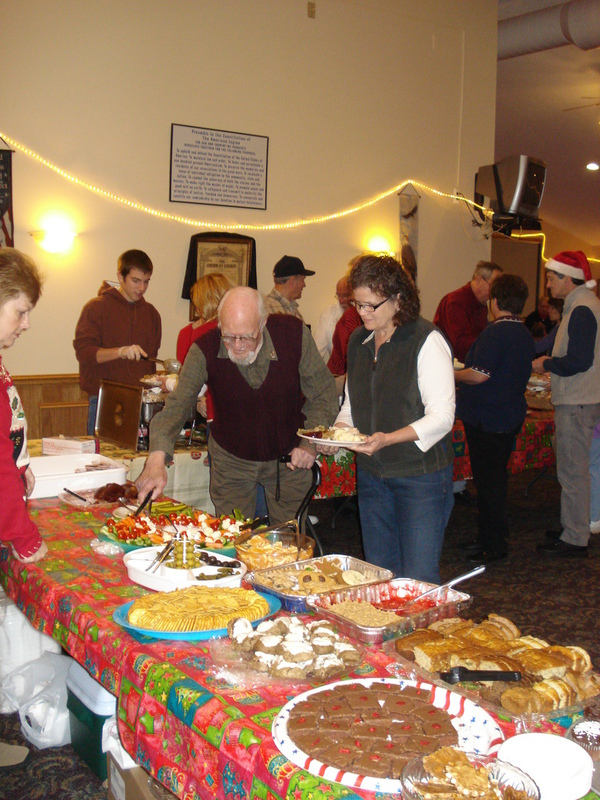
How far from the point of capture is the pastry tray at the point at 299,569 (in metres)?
1.58

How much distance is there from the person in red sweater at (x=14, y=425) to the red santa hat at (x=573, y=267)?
2.94m

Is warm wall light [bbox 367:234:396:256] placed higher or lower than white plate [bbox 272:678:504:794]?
higher

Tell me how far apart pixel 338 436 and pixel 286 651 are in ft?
3.21

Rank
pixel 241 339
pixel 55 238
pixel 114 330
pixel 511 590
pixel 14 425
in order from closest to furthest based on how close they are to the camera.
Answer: pixel 14 425
pixel 241 339
pixel 511 590
pixel 114 330
pixel 55 238

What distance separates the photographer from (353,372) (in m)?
2.42

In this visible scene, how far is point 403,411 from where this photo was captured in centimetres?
226

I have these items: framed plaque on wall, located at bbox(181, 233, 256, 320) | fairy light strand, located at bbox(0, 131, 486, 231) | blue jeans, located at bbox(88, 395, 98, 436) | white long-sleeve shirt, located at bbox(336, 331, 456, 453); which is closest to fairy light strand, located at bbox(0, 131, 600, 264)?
fairy light strand, located at bbox(0, 131, 486, 231)

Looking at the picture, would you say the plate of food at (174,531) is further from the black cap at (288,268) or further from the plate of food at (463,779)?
the black cap at (288,268)

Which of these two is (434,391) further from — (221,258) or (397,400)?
(221,258)

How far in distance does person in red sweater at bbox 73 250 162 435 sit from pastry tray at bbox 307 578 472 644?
2427 mm

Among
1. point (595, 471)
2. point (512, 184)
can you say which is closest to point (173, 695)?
point (595, 471)

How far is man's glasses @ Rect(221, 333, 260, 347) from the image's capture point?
7.87ft

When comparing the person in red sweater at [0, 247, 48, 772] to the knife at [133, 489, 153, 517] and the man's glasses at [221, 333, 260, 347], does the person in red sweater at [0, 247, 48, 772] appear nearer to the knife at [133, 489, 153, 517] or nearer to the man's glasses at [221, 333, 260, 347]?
the knife at [133, 489, 153, 517]

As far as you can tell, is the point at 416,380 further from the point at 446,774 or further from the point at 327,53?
the point at 327,53
